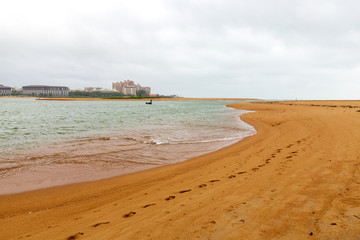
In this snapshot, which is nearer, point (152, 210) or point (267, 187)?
point (152, 210)

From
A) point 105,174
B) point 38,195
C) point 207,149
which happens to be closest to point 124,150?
point 105,174

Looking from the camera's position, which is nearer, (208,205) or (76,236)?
(76,236)

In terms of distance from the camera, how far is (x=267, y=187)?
16.2 ft

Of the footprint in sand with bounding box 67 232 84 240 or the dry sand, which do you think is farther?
the footprint in sand with bounding box 67 232 84 240

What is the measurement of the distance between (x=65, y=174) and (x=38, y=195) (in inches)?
69.6

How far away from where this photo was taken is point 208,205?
416 cm

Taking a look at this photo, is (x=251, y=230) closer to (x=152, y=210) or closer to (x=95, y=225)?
(x=152, y=210)

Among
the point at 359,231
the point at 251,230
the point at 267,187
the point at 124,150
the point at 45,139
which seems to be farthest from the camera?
the point at 45,139

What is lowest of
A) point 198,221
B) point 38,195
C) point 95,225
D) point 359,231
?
point 38,195

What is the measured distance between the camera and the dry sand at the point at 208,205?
3.24 meters

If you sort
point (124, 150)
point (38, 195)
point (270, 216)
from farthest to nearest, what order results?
point (124, 150), point (38, 195), point (270, 216)

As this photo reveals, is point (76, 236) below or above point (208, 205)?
below

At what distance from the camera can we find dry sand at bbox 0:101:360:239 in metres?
3.24

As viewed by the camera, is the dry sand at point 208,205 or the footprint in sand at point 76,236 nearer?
the dry sand at point 208,205
